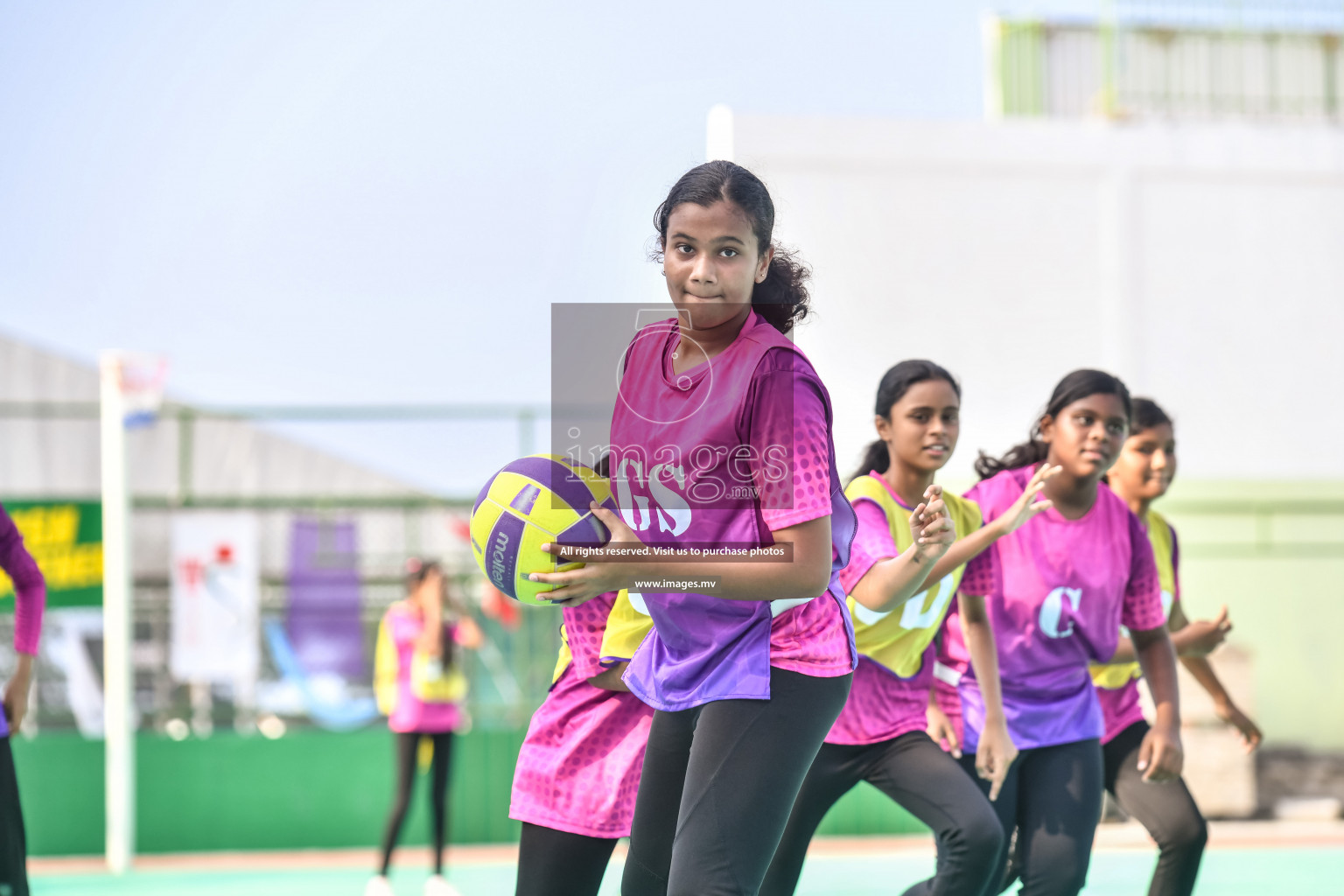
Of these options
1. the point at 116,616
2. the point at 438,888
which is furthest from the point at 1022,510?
the point at 116,616

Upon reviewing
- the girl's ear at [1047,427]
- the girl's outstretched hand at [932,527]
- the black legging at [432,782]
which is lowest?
the black legging at [432,782]

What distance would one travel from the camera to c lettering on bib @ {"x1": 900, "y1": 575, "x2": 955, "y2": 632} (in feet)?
12.9

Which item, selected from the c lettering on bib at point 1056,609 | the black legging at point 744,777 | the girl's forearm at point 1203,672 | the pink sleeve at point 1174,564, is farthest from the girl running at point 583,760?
the girl's forearm at point 1203,672

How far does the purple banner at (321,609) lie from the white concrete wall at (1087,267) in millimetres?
3573

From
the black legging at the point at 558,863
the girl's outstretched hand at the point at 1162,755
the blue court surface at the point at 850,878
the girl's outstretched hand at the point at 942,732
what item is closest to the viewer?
the black legging at the point at 558,863

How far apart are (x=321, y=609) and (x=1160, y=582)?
20.4 feet

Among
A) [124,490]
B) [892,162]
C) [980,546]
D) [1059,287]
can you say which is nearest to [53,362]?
[124,490]

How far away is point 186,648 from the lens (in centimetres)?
918

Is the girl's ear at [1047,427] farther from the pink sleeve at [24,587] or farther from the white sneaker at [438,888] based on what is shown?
the white sneaker at [438,888]

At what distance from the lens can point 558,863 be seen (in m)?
3.04

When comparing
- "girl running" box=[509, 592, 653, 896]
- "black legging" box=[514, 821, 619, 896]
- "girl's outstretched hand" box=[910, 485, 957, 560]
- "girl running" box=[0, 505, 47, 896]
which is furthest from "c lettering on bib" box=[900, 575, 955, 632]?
"girl running" box=[0, 505, 47, 896]

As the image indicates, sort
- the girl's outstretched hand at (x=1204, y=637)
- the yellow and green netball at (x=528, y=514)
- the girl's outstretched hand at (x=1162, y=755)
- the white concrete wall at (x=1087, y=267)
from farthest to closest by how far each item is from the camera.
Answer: the white concrete wall at (x=1087, y=267) → the girl's outstretched hand at (x=1204, y=637) → the girl's outstretched hand at (x=1162, y=755) → the yellow and green netball at (x=528, y=514)

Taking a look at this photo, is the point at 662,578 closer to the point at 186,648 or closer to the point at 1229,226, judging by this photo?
the point at 186,648

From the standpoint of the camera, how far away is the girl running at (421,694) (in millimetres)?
7270
